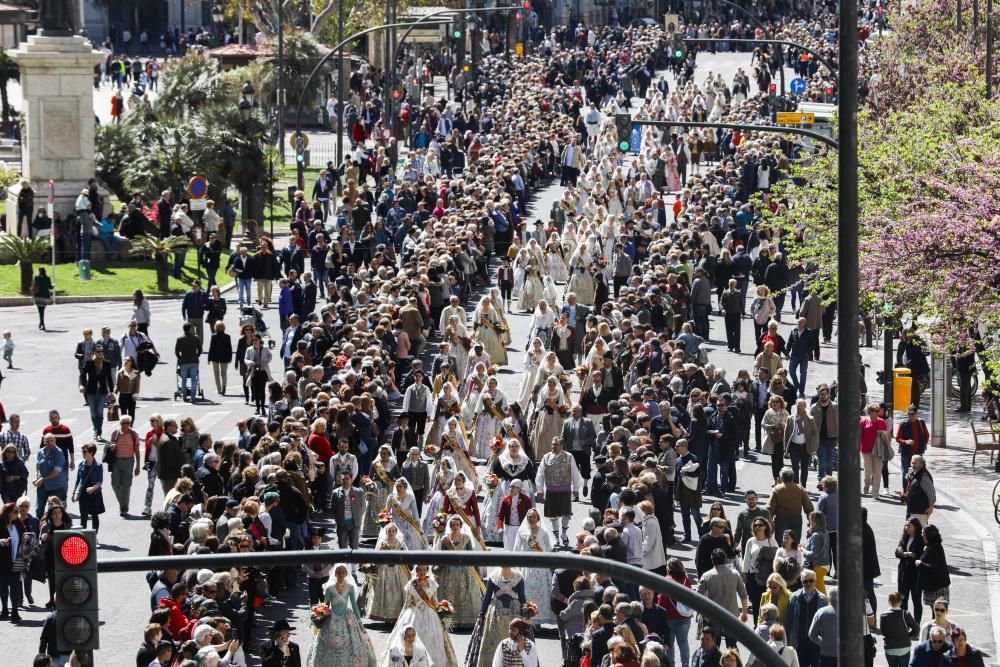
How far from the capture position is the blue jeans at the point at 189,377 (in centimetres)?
3131

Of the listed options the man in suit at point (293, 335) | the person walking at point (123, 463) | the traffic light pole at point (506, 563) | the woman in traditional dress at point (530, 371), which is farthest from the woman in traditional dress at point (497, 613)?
the man in suit at point (293, 335)

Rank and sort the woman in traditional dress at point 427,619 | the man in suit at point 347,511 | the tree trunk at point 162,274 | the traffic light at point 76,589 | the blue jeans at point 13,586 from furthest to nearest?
the tree trunk at point 162,274 → the man in suit at point 347,511 → the blue jeans at point 13,586 → the woman in traditional dress at point 427,619 → the traffic light at point 76,589

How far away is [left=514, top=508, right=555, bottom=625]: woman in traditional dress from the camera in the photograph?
2023 centimetres

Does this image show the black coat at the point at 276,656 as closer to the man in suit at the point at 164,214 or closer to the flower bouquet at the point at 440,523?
the flower bouquet at the point at 440,523

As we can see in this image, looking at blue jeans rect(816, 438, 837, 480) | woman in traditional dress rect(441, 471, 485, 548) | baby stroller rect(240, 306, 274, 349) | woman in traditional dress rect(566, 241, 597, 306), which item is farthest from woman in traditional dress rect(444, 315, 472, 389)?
woman in traditional dress rect(441, 471, 485, 548)

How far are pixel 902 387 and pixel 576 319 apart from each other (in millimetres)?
5544

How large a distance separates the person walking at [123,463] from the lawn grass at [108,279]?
16.1 meters

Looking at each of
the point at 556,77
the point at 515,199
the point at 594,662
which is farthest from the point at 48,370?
the point at 556,77

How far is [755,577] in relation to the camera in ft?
65.9

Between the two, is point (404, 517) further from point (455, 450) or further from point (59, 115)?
point (59, 115)

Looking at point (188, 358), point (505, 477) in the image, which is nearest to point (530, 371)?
point (188, 358)

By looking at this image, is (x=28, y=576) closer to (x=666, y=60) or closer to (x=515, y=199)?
(x=515, y=199)

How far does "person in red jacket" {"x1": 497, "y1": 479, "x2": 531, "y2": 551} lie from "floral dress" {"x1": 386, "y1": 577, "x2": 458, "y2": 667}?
3191mm

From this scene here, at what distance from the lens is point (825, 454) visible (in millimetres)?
25812
